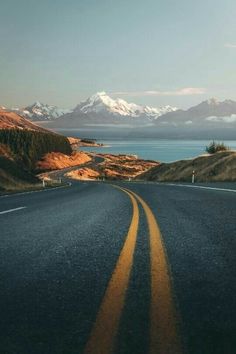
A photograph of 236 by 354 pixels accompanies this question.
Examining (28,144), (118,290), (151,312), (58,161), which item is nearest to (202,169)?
(118,290)

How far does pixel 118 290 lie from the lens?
3812mm

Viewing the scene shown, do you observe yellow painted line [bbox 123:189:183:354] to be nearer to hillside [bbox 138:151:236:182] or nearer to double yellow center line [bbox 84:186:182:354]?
double yellow center line [bbox 84:186:182:354]

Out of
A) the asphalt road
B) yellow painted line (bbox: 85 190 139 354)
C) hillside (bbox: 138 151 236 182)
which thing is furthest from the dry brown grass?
yellow painted line (bbox: 85 190 139 354)

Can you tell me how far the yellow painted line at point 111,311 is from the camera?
8.68 feet

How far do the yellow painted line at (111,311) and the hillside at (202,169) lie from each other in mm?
40656

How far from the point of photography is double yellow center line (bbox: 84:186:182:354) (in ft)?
8.66

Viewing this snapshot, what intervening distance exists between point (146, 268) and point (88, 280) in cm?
69

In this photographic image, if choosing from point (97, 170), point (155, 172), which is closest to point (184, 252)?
point (155, 172)

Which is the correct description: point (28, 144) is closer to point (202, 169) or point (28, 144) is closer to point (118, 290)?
point (202, 169)

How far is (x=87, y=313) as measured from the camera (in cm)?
325

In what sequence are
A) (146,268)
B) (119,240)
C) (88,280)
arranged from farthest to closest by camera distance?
(119,240), (146,268), (88,280)

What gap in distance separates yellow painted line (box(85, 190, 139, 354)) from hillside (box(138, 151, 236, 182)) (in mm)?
40656

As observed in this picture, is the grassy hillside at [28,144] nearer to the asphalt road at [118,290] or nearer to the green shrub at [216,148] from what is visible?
the green shrub at [216,148]

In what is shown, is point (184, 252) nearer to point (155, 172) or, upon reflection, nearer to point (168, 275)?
point (168, 275)
